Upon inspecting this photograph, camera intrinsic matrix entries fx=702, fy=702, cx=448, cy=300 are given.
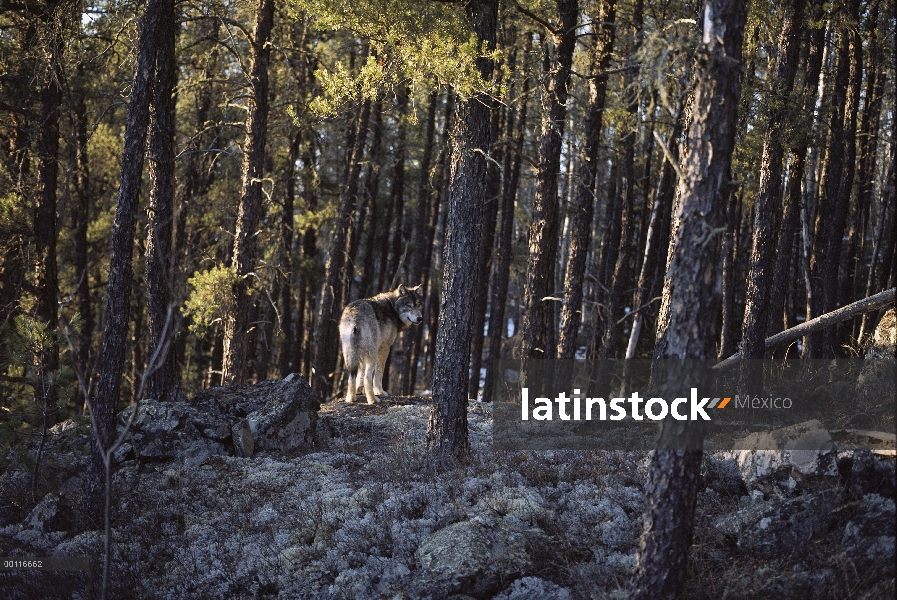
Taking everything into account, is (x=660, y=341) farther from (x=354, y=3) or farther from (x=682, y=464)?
(x=354, y=3)

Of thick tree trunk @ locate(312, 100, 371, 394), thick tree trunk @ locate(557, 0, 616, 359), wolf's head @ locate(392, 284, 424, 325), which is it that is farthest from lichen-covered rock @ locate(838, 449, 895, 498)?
thick tree trunk @ locate(312, 100, 371, 394)

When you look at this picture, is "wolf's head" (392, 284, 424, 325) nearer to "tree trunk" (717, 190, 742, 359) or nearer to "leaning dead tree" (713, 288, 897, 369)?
"tree trunk" (717, 190, 742, 359)

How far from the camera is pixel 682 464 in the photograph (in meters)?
5.75

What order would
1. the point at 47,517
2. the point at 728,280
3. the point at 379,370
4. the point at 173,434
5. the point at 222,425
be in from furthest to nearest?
the point at 728,280 → the point at 379,370 → the point at 222,425 → the point at 173,434 → the point at 47,517

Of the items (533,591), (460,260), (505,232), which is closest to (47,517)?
(460,260)

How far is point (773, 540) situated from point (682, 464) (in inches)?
53.7

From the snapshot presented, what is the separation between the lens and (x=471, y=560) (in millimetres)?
6547

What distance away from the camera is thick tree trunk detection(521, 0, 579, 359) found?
42.2 feet

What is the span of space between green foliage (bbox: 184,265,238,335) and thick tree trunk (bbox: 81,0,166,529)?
15.8 feet

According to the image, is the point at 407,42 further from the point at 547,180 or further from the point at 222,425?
the point at 222,425

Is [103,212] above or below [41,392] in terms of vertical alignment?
above

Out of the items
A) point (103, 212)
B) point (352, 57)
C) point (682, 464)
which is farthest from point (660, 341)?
point (103, 212)

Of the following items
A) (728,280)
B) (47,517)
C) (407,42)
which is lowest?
(47,517)

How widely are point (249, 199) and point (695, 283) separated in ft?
37.9
